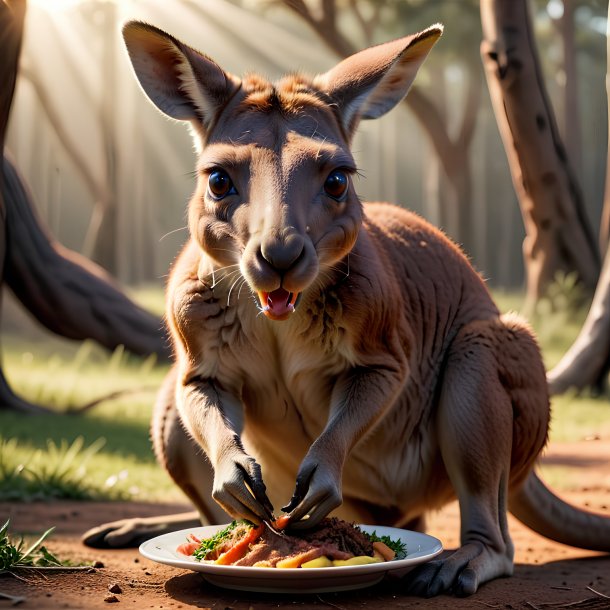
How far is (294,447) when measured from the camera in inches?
164

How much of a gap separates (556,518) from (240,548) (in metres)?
1.86

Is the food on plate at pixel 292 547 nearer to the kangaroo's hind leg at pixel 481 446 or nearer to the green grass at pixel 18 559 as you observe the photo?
the kangaroo's hind leg at pixel 481 446

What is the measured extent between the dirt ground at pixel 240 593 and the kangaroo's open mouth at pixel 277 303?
3.19 ft

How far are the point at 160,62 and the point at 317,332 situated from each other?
1.20m

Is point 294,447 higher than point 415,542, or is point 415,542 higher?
point 294,447

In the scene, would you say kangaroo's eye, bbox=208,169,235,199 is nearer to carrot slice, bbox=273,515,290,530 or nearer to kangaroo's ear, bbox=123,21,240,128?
kangaroo's ear, bbox=123,21,240,128

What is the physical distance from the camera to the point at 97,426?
8.79 meters

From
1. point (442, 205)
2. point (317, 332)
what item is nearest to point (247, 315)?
point (317, 332)

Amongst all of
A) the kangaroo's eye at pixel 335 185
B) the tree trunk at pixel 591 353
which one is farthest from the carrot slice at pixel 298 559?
the tree trunk at pixel 591 353

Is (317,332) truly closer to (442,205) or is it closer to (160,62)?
(160,62)

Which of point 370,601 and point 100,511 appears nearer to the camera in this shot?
point 370,601

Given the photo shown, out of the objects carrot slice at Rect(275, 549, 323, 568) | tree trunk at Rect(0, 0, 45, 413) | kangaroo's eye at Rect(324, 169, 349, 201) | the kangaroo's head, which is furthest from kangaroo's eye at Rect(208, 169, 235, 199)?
tree trunk at Rect(0, 0, 45, 413)

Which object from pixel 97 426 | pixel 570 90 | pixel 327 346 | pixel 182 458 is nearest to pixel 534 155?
pixel 97 426

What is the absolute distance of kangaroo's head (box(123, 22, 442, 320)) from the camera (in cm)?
335
